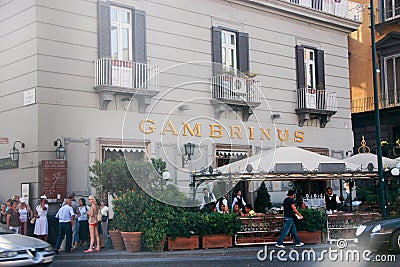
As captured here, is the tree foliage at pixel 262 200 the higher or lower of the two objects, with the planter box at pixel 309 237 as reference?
higher

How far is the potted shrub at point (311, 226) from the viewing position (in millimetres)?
17953

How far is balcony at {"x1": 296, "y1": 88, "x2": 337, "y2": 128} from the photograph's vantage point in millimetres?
26345

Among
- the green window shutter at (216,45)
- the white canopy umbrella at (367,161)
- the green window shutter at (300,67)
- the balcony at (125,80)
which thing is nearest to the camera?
the balcony at (125,80)

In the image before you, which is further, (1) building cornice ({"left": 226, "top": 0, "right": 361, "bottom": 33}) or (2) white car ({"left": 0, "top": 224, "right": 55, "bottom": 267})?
(1) building cornice ({"left": 226, "top": 0, "right": 361, "bottom": 33})

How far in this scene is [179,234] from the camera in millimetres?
16531

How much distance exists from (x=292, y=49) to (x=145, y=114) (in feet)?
31.4

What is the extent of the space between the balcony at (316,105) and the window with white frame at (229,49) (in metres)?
3.71

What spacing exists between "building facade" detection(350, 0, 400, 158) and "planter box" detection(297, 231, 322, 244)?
43.6ft

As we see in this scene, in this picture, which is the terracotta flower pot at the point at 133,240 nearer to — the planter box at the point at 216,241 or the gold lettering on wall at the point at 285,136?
the planter box at the point at 216,241

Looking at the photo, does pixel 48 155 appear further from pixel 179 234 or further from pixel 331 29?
pixel 331 29

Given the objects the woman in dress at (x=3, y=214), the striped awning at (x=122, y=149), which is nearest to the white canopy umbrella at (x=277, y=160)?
the striped awning at (x=122, y=149)

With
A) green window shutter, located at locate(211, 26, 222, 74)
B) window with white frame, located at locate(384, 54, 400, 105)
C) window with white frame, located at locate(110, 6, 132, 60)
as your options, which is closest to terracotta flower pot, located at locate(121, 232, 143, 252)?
window with white frame, located at locate(110, 6, 132, 60)

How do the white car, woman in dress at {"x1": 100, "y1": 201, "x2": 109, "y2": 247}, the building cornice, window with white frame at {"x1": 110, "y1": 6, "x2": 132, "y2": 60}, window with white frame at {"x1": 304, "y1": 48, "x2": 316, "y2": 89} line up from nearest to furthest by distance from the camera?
1. the white car
2. woman in dress at {"x1": 100, "y1": 201, "x2": 109, "y2": 247}
3. window with white frame at {"x1": 110, "y1": 6, "x2": 132, "y2": 60}
4. the building cornice
5. window with white frame at {"x1": 304, "y1": 48, "x2": 316, "y2": 89}

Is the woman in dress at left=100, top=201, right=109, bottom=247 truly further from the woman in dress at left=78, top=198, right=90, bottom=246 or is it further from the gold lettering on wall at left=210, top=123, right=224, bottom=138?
the gold lettering on wall at left=210, top=123, right=224, bottom=138
